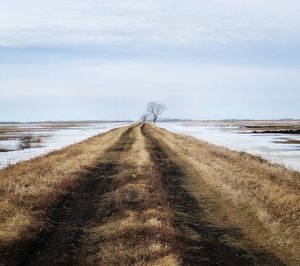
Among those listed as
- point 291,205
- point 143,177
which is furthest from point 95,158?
point 291,205

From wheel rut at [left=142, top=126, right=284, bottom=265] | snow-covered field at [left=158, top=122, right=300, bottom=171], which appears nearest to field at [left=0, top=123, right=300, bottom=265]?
wheel rut at [left=142, top=126, right=284, bottom=265]

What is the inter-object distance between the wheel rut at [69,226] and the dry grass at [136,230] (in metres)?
0.39

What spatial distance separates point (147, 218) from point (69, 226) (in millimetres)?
2160

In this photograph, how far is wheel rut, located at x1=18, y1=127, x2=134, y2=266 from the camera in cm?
974

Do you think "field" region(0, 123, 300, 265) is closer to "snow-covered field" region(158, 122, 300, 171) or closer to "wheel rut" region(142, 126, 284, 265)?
"wheel rut" region(142, 126, 284, 265)

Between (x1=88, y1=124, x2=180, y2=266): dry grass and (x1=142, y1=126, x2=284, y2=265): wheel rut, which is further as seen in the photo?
(x1=142, y1=126, x2=284, y2=265): wheel rut

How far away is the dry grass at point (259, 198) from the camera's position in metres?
11.5

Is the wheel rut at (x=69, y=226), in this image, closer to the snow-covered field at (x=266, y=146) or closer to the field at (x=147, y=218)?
the field at (x=147, y=218)

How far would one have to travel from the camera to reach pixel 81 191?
1772 cm

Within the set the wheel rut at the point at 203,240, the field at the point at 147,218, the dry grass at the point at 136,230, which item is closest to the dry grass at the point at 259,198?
the field at the point at 147,218

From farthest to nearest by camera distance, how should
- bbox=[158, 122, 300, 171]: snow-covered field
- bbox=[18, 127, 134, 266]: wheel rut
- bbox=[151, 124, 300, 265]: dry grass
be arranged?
bbox=[158, 122, 300, 171]: snow-covered field
bbox=[151, 124, 300, 265]: dry grass
bbox=[18, 127, 134, 266]: wheel rut

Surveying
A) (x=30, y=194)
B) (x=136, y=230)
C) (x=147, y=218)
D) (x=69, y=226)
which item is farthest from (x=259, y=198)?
(x=30, y=194)

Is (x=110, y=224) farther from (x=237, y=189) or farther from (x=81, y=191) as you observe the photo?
(x=237, y=189)

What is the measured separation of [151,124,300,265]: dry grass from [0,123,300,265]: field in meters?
0.03
